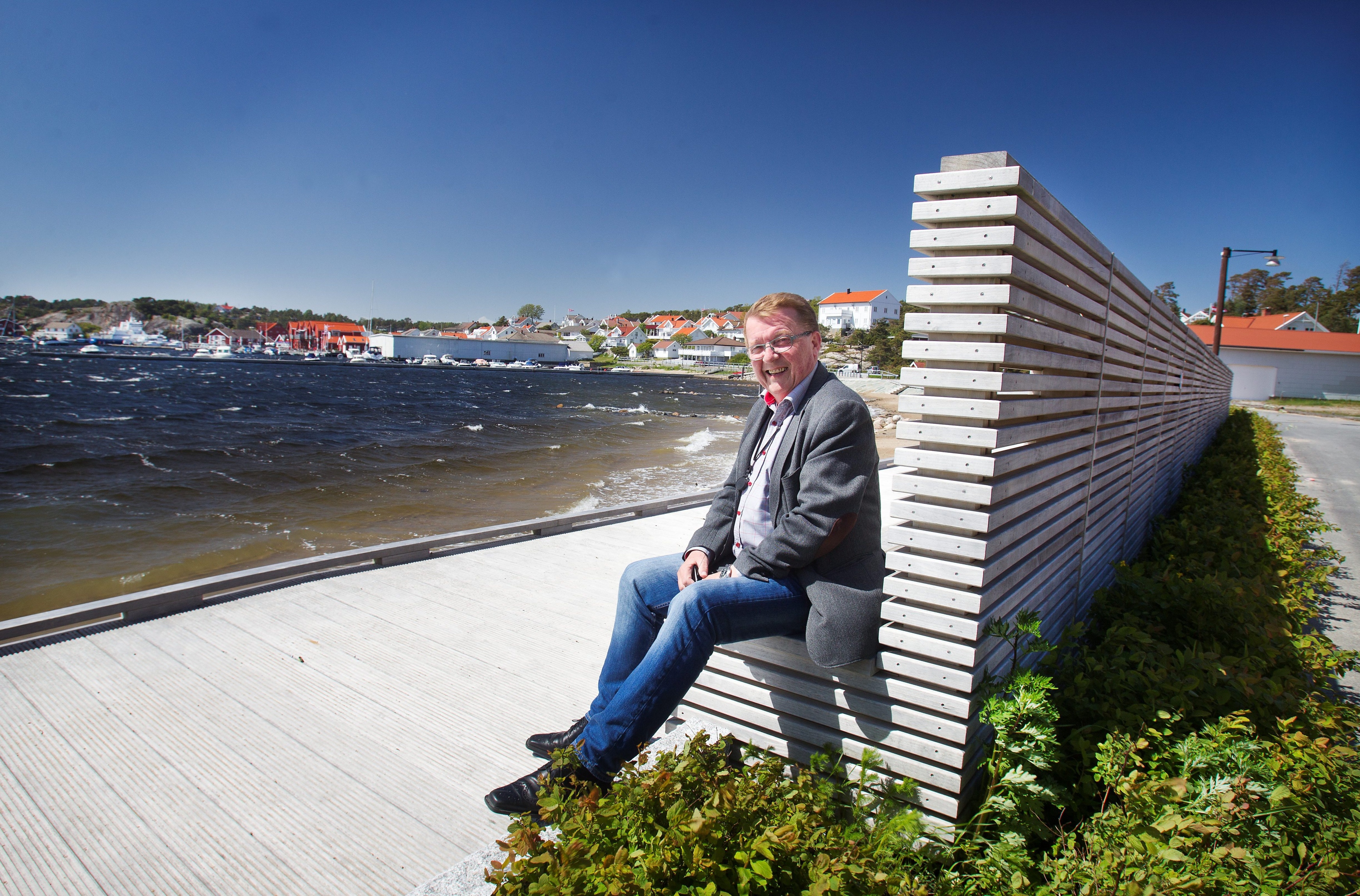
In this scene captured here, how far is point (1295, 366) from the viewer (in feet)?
132

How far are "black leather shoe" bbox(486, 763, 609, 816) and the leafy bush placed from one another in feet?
0.32

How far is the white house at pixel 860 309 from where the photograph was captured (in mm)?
114250

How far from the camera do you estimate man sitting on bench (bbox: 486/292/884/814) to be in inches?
85.1

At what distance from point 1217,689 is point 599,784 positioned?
2.16m

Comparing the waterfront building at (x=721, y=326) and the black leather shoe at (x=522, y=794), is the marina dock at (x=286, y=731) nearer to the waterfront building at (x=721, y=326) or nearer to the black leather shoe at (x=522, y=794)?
the black leather shoe at (x=522, y=794)

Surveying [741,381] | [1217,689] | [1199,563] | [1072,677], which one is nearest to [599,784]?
[1072,677]

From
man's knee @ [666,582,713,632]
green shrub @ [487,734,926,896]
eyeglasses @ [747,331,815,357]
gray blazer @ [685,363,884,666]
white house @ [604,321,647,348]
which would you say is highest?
white house @ [604,321,647,348]

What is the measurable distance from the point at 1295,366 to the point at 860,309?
7759cm

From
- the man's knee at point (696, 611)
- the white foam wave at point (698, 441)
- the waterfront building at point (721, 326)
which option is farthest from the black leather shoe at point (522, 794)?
the waterfront building at point (721, 326)

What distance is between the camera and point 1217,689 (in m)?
2.26

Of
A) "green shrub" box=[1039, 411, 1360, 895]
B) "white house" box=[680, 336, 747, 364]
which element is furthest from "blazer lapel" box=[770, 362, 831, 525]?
"white house" box=[680, 336, 747, 364]

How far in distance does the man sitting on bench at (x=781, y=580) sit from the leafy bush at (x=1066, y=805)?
212 millimetres

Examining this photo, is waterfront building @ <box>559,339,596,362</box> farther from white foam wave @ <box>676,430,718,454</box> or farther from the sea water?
white foam wave @ <box>676,430,718,454</box>

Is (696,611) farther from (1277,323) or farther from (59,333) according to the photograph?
(59,333)
